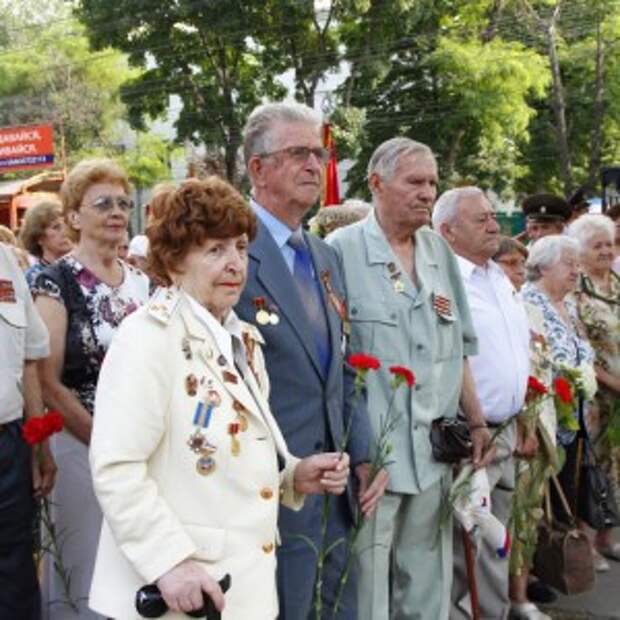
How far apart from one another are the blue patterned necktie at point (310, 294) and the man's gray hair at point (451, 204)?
4.11 feet

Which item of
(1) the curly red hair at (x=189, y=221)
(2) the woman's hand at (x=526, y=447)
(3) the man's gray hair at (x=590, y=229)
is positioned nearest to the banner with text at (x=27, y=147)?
(3) the man's gray hair at (x=590, y=229)

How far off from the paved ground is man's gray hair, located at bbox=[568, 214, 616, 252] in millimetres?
1994

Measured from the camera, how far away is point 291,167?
3.18 m

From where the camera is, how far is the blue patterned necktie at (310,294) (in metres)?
3.17

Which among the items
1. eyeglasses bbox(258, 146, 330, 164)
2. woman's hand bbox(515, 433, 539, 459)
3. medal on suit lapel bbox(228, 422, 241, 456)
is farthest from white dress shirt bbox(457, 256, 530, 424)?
medal on suit lapel bbox(228, 422, 241, 456)

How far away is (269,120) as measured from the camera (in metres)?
3.21

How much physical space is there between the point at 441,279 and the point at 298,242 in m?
0.81

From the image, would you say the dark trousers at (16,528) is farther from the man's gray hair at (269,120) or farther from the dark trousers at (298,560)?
the man's gray hair at (269,120)

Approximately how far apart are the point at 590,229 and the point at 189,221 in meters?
3.94

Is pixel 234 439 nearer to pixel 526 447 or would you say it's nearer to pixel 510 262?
pixel 526 447

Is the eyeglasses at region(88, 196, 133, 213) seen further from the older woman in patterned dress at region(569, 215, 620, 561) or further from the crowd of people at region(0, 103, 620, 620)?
the older woman in patterned dress at region(569, 215, 620, 561)

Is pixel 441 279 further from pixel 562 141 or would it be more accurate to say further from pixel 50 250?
pixel 562 141

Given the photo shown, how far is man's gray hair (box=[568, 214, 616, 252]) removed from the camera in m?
5.80

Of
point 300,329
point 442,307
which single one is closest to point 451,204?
point 442,307
